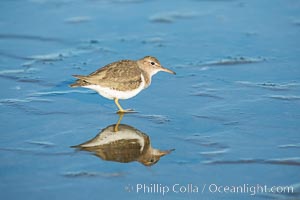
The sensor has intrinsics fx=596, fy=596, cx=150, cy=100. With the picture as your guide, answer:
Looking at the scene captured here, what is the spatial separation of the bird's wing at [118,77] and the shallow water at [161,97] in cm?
44

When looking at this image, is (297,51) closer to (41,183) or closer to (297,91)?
(297,91)

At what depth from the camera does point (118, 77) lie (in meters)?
8.65

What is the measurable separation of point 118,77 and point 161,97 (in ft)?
3.06

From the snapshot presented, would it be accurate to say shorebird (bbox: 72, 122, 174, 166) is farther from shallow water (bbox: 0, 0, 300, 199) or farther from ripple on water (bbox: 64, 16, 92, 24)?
ripple on water (bbox: 64, 16, 92, 24)

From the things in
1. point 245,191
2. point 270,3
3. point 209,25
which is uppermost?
point 270,3

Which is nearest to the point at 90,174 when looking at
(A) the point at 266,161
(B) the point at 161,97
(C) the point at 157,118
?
(C) the point at 157,118

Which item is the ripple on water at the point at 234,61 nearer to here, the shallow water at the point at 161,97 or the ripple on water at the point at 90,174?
the shallow water at the point at 161,97

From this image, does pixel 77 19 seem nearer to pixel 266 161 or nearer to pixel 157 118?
pixel 157 118

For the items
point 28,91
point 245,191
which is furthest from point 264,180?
point 28,91

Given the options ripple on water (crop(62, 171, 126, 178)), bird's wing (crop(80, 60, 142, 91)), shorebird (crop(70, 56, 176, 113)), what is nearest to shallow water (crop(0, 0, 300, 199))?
ripple on water (crop(62, 171, 126, 178))

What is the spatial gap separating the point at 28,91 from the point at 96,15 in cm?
400

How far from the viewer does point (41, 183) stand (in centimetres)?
653

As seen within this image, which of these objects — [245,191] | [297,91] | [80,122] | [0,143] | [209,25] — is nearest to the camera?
[245,191]

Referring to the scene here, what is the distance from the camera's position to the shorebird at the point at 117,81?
27.7 ft
